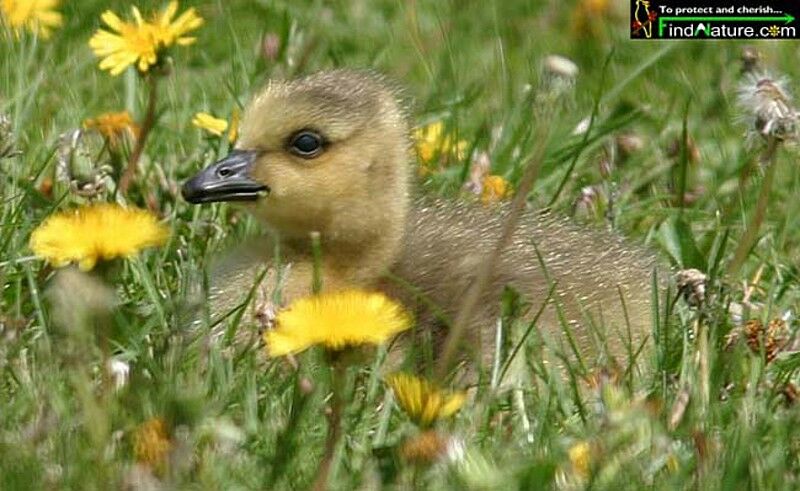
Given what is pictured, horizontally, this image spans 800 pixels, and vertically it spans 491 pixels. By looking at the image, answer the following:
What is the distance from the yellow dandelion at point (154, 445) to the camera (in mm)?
2645

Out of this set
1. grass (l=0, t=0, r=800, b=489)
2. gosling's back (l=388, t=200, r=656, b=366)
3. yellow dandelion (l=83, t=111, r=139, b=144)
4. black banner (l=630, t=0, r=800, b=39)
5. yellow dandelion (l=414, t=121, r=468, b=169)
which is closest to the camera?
grass (l=0, t=0, r=800, b=489)

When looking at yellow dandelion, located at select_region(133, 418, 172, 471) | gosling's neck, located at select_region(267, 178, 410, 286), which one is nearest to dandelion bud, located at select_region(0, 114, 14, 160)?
gosling's neck, located at select_region(267, 178, 410, 286)

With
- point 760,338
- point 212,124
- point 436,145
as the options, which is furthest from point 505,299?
point 436,145

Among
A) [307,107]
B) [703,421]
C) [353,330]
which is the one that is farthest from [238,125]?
[353,330]

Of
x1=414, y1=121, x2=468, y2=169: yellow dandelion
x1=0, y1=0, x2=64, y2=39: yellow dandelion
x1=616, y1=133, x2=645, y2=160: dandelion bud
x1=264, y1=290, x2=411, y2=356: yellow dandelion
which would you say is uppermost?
x1=0, y1=0, x2=64, y2=39: yellow dandelion

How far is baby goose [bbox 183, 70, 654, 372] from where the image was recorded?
157 inches

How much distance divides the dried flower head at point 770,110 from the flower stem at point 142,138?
4.09 ft

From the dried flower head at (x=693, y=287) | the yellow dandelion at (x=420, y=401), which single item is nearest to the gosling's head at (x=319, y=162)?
the dried flower head at (x=693, y=287)

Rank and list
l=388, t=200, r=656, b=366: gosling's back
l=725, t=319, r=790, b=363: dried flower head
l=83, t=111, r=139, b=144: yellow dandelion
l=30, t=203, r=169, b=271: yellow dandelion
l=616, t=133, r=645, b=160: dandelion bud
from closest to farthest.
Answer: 1. l=30, t=203, r=169, b=271: yellow dandelion
2. l=725, t=319, r=790, b=363: dried flower head
3. l=388, t=200, r=656, b=366: gosling's back
4. l=83, t=111, r=139, b=144: yellow dandelion
5. l=616, t=133, r=645, b=160: dandelion bud

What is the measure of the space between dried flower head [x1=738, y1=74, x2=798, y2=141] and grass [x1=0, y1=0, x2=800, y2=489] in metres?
0.29

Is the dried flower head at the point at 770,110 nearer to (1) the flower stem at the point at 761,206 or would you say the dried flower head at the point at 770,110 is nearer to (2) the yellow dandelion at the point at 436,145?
(1) the flower stem at the point at 761,206

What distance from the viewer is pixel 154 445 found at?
266 centimetres

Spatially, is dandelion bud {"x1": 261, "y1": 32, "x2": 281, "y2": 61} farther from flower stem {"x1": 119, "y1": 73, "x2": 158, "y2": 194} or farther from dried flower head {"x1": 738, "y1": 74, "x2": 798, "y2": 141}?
dried flower head {"x1": 738, "y1": 74, "x2": 798, "y2": 141}

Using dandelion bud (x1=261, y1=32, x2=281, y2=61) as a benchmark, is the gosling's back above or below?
below
